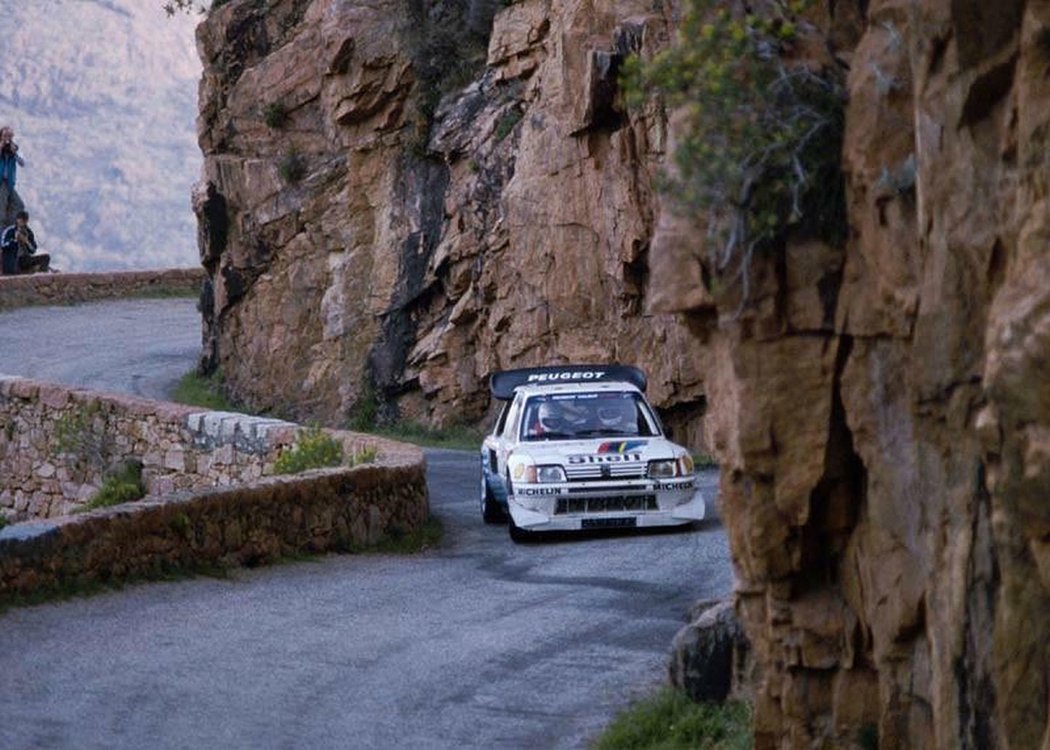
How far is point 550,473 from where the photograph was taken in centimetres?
1880

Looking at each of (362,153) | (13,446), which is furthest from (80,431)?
(362,153)

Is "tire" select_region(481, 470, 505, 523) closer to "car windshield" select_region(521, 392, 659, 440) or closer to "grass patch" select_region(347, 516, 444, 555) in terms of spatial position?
"grass patch" select_region(347, 516, 444, 555)

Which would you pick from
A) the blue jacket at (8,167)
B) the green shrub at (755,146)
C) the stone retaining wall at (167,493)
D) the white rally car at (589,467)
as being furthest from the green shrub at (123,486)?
the blue jacket at (8,167)

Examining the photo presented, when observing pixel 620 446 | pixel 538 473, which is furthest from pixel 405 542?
pixel 620 446

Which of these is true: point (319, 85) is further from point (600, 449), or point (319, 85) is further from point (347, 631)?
point (347, 631)

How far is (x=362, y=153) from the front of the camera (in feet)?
116

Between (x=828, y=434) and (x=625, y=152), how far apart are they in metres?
20.4

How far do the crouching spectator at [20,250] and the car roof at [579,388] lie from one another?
99.4 feet

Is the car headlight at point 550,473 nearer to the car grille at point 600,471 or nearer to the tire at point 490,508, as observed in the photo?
the car grille at point 600,471

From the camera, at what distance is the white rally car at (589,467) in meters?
18.8

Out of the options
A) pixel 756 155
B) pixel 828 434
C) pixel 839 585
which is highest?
pixel 756 155

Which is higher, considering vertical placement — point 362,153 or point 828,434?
point 362,153

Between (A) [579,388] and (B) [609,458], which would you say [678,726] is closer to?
(B) [609,458]

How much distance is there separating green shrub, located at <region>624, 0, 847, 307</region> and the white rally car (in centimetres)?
1066
